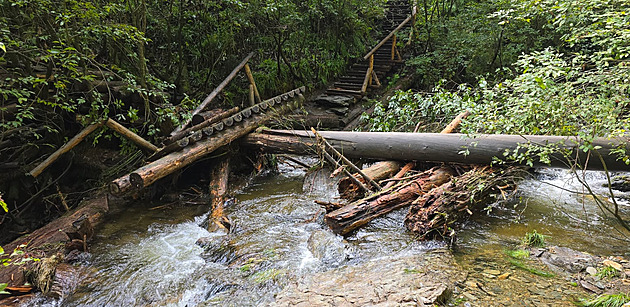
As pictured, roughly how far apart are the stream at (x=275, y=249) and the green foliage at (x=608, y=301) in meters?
0.17

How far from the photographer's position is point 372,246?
4582 mm

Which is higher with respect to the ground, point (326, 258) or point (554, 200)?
point (326, 258)

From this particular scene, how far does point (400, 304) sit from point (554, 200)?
4.50 metres

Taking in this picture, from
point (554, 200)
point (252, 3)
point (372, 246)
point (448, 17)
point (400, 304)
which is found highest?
point (252, 3)

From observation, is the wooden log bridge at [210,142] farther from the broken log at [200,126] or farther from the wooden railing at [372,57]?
the wooden railing at [372,57]

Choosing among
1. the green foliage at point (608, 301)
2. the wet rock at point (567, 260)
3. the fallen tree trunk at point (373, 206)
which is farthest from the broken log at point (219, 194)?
the green foliage at point (608, 301)

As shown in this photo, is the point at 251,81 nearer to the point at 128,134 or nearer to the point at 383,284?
the point at 128,134

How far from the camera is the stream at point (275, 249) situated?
379cm

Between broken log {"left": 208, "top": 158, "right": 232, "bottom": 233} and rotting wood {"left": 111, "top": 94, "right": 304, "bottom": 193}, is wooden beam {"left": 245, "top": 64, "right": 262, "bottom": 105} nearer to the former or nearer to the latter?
rotting wood {"left": 111, "top": 94, "right": 304, "bottom": 193}

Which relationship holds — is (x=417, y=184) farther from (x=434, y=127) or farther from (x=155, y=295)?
(x=155, y=295)

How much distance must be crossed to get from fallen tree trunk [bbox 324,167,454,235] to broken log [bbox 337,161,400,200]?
2.25 feet

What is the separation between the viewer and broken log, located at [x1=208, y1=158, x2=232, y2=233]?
221 inches

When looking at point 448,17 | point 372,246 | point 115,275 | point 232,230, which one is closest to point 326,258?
point 372,246

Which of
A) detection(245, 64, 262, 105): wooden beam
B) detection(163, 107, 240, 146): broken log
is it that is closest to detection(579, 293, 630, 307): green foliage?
detection(163, 107, 240, 146): broken log
